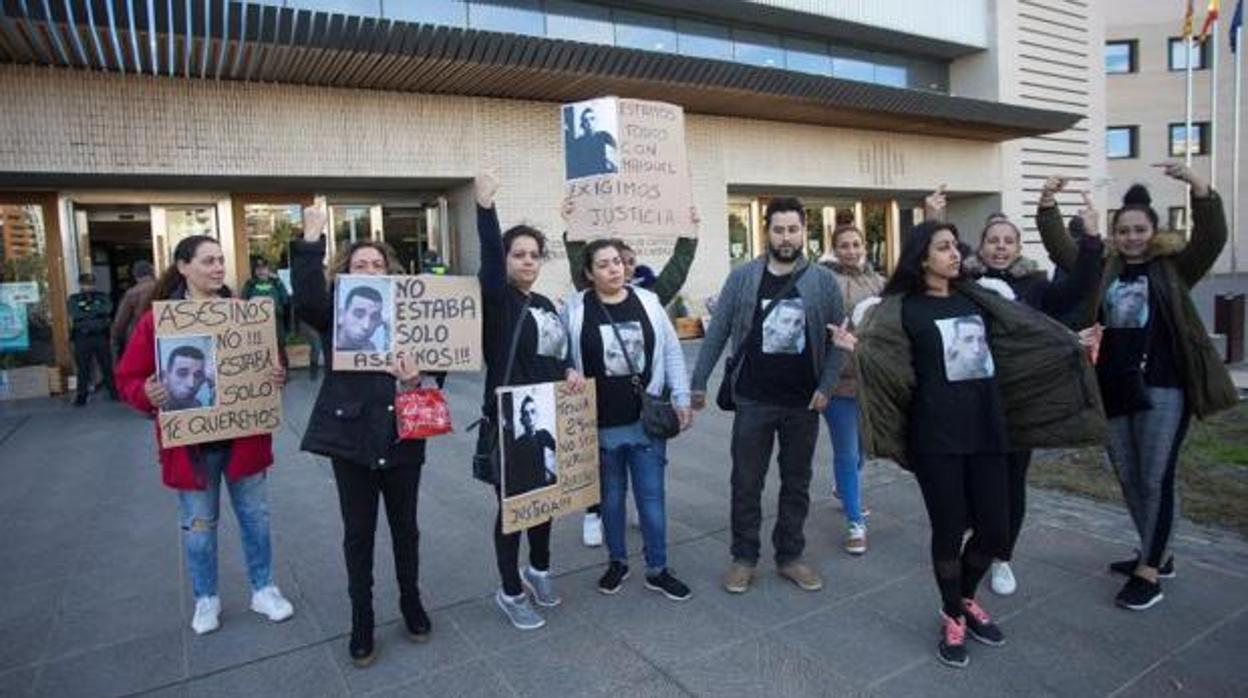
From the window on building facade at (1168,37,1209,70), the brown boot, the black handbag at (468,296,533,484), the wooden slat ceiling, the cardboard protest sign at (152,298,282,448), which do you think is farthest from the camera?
the window on building facade at (1168,37,1209,70)

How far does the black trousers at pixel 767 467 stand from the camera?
4.08 meters

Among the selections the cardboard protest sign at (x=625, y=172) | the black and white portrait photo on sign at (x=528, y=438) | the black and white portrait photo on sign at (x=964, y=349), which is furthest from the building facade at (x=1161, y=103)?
the black and white portrait photo on sign at (x=528, y=438)

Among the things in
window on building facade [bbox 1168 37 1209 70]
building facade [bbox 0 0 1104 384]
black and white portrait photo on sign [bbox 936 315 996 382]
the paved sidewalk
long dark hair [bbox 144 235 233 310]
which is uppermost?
window on building facade [bbox 1168 37 1209 70]

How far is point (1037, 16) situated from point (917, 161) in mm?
5761

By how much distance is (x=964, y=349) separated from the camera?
11.0 feet

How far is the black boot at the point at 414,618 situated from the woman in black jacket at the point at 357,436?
195mm

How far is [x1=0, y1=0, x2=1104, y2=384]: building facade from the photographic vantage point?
10336 mm

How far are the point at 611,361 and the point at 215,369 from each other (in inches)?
74.2

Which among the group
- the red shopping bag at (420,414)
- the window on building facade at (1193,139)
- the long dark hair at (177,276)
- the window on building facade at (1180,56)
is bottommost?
the red shopping bag at (420,414)

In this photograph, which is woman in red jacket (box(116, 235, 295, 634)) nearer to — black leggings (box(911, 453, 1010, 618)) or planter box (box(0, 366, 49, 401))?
black leggings (box(911, 453, 1010, 618))

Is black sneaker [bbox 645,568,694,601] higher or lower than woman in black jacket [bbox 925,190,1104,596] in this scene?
lower

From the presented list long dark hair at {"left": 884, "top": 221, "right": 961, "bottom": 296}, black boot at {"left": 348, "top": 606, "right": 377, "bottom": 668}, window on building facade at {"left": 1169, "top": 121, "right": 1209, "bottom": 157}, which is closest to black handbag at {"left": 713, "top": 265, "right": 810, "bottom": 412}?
long dark hair at {"left": 884, "top": 221, "right": 961, "bottom": 296}

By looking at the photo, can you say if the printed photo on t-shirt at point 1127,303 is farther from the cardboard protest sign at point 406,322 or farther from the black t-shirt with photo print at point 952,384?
the cardboard protest sign at point 406,322

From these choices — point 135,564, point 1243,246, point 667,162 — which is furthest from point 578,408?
point 1243,246
